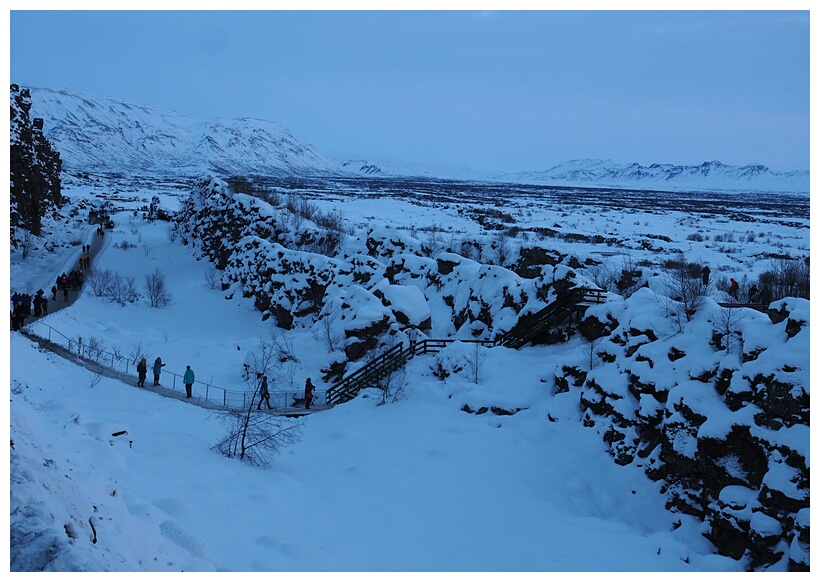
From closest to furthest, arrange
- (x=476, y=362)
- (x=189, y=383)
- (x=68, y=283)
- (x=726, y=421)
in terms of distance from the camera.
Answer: (x=726, y=421)
(x=189, y=383)
(x=476, y=362)
(x=68, y=283)

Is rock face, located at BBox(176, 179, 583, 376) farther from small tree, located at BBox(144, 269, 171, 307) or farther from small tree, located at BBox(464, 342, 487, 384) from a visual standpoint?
small tree, located at BBox(144, 269, 171, 307)

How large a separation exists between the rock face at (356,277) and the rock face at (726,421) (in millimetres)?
9769

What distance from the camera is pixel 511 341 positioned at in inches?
933

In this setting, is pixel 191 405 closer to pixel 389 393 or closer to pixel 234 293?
pixel 389 393

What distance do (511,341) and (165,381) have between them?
45.6 ft

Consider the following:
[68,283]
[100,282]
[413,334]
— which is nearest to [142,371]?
[413,334]

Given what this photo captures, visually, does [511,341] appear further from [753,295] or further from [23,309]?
[23,309]

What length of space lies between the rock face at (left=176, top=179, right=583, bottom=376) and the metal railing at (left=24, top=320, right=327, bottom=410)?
3.50 m

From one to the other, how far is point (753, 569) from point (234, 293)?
33732 millimetres

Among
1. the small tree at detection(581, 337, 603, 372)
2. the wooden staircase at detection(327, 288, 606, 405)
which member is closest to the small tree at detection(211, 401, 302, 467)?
the wooden staircase at detection(327, 288, 606, 405)

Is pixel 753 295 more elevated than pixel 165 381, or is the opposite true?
pixel 753 295

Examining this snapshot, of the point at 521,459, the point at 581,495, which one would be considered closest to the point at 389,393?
the point at 521,459

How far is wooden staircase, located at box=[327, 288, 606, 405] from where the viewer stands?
→ 2252cm

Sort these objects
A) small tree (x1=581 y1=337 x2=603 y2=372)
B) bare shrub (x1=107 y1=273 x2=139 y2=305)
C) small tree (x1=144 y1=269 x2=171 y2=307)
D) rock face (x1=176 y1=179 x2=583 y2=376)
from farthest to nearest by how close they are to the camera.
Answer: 1. small tree (x1=144 y1=269 x2=171 y2=307)
2. bare shrub (x1=107 y1=273 x2=139 y2=305)
3. rock face (x1=176 y1=179 x2=583 y2=376)
4. small tree (x1=581 y1=337 x2=603 y2=372)
